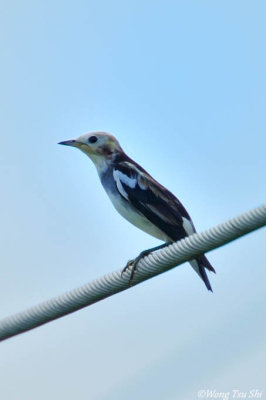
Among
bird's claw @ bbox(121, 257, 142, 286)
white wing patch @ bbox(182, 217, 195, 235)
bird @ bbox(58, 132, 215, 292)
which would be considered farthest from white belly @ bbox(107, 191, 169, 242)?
bird's claw @ bbox(121, 257, 142, 286)

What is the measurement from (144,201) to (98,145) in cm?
159

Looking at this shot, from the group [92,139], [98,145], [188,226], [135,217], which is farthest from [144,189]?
[92,139]

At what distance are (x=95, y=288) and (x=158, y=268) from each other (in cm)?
49

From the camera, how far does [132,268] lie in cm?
859

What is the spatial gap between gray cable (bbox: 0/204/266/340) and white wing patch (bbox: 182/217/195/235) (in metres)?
2.25

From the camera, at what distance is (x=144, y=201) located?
36.4 ft

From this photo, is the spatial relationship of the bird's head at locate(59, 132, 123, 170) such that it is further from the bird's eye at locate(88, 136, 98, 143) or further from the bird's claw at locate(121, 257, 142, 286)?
the bird's claw at locate(121, 257, 142, 286)

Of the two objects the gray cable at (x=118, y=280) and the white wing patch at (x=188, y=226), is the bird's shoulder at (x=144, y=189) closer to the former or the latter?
the white wing patch at (x=188, y=226)

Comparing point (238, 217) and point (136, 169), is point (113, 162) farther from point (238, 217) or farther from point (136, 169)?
point (238, 217)

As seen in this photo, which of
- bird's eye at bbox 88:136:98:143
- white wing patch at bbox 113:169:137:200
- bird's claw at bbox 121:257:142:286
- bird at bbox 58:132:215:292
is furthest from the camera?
bird's eye at bbox 88:136:98:143

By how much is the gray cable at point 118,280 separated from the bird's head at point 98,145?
393cm

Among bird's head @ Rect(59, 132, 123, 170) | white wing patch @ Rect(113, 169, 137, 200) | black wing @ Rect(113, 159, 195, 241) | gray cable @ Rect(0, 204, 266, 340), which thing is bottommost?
gray cable @ Rect(0, 204, 266, 340)

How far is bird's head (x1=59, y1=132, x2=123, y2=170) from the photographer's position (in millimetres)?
12328

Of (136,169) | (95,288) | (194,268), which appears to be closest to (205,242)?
(95,288)
